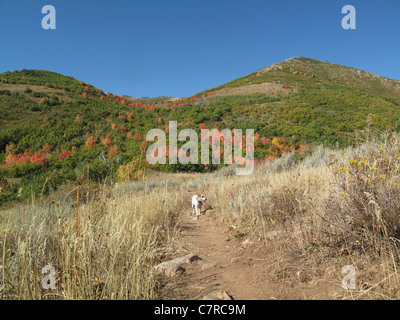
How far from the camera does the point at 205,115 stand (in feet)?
90.0

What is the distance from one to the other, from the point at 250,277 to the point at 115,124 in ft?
83.1

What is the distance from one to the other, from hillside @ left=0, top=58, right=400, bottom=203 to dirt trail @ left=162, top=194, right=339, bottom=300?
10.1 m

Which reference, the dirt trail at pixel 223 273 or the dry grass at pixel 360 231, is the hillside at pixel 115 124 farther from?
the dry grass at pixel 360 231

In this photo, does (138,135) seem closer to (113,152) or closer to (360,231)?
(113,152)

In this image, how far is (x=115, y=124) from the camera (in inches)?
981

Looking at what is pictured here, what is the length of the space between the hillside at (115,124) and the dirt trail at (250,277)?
33.2 ft

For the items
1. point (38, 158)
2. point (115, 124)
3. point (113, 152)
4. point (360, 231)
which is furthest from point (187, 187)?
point (115, 124)

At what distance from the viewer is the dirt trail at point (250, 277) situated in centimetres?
176

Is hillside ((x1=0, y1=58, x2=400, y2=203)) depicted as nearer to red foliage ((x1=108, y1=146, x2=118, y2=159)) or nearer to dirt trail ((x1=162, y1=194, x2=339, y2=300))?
red foliage ((x1=108, y1=146, x2=118, y2=159))

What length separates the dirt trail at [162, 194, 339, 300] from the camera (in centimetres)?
176

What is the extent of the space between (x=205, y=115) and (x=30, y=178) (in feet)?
61.3

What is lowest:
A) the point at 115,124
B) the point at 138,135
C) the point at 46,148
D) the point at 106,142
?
the point at 46,148

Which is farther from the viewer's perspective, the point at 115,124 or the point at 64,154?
the point at 115,124

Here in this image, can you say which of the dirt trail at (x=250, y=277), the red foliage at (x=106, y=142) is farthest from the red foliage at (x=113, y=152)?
the dirt trail at (x=250, y=277)
